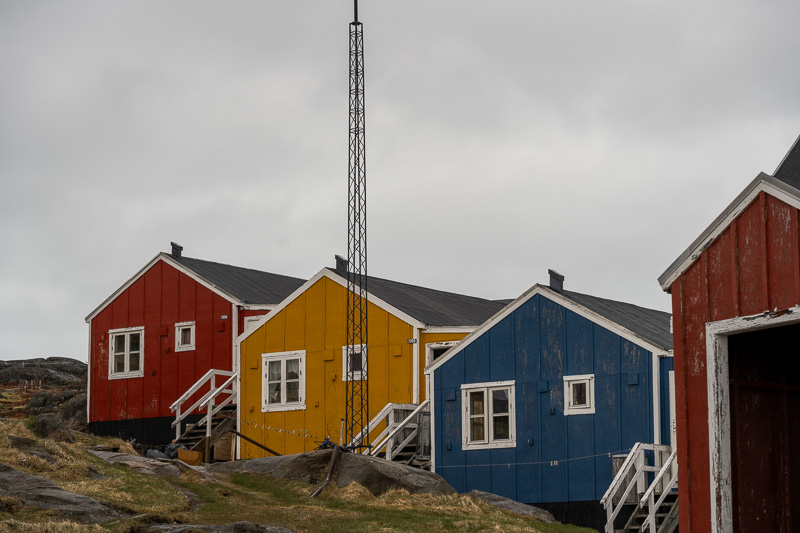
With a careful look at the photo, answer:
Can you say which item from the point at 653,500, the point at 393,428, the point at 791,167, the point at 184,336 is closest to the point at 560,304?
the point at 393,428

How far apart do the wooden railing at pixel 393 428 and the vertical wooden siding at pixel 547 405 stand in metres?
1.03

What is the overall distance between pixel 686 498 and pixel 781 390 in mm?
2592

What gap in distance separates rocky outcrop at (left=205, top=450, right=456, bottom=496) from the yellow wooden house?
3.37m

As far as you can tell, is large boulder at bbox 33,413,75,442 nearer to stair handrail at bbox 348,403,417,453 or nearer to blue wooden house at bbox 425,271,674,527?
stair handrail at bbox 348,403,417,453

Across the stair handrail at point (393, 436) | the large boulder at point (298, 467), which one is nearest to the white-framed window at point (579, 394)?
the stair handrail at point (393, 436)

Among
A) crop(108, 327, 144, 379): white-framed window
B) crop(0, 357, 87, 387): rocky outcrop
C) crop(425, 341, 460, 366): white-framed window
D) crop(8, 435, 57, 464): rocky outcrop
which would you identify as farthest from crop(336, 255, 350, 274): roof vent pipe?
crop(0, 357, 87, 387): rocky outcrop

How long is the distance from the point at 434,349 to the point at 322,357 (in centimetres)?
330

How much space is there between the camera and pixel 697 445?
52.1 ft

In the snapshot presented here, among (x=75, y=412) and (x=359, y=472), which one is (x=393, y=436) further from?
(x=75, y=412)

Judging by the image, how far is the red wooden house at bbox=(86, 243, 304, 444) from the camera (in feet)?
118

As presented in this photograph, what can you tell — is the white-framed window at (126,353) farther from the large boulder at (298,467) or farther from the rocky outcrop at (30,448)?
the rocky outcrop at (30,448)

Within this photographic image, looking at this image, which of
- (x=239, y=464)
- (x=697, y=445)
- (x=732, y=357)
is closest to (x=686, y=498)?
(x=697, y=445)

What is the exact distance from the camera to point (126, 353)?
37.8m

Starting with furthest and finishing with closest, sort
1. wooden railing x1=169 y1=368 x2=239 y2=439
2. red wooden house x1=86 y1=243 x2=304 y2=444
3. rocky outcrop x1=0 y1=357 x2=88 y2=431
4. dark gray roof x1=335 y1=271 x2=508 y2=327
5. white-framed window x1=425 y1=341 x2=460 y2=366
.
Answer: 1. rocky outcrop x1=0 y1=357 x2=88 y2=431
2. red wooden house x1=86 y1=243 x2=304 y2=444
3. wooden railing x1=169 y1=368 x2=239 y2=439
4. dark gray roof x1=335 y1=271 x2=508 y2=327
5. white-framed window x1=425 y1=341 x2=460 y2=366
